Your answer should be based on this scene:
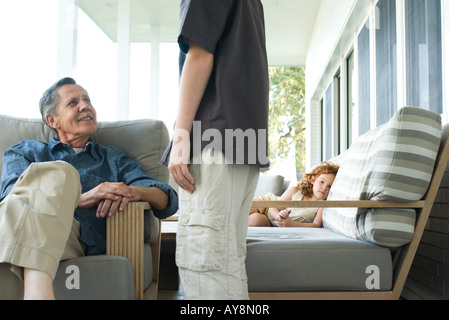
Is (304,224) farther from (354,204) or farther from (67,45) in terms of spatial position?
(67,45)

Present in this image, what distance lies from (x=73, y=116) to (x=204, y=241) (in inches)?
43.4

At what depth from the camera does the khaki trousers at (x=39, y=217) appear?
3.87 feet

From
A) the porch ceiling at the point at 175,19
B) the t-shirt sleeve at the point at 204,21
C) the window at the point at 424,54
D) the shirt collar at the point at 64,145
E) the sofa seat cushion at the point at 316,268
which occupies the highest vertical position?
the porch ceiling at the point at 175,19

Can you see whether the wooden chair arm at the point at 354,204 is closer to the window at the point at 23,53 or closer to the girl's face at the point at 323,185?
the girl's face at the point at 323,185

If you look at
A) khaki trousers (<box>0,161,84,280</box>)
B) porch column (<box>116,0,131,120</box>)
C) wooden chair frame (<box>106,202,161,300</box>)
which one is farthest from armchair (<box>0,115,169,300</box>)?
porch column (<box>116,0,131,120</box>)

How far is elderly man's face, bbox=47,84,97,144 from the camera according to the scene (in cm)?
205

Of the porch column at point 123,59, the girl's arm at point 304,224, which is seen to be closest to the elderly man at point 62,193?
the girl's arm at point 304,224

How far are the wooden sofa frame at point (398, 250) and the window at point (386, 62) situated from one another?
64.4 inches

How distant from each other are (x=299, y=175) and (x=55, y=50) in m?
6.40

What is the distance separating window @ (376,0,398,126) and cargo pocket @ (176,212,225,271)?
2.50 meters
